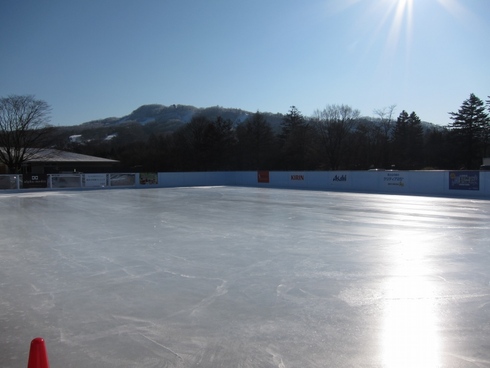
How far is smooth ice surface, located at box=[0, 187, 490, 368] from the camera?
3641mm

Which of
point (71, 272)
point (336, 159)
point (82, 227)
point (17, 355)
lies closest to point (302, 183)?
point (336, 159)

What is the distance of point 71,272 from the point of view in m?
6.62

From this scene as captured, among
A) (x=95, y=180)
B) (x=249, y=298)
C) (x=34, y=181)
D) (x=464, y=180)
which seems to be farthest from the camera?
(x=95, y=180)

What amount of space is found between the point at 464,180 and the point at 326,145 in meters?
35.2

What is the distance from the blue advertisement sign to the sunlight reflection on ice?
21388 mm

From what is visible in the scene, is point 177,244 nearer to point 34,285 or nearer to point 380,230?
point 34,285

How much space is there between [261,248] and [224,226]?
357 cm

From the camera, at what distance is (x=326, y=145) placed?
6100 cm

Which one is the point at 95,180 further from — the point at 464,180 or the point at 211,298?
the point at 211,298

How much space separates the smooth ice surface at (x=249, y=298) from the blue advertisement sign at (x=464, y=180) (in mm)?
17356

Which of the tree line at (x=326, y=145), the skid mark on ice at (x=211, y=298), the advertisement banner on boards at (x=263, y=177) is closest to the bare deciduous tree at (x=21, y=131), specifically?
the tree line at (x=326, y=145)

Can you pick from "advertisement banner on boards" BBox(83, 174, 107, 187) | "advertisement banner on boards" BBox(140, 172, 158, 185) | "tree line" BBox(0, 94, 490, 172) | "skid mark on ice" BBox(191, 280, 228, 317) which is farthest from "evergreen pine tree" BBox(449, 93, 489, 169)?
"skid mark on ice" BBox(191, 280, 228, 317)

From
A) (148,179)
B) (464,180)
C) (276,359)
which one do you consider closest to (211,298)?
(276,359)

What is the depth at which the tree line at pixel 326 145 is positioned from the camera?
187ft
